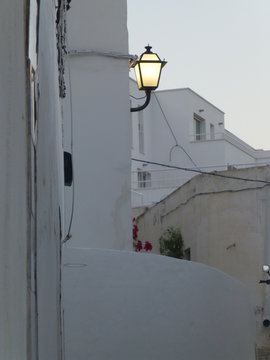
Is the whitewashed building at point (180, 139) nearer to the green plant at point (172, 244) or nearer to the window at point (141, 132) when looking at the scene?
the window at point (141, 132)

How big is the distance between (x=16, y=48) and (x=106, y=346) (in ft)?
23.0

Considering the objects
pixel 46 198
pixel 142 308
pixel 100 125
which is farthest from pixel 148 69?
pixel 46 198

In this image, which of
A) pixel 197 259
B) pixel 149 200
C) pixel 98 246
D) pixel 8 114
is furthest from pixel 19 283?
pixel 149 200

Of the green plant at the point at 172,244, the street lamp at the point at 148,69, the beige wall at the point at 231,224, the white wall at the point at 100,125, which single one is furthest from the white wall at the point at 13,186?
the green plant at the point at 172,244

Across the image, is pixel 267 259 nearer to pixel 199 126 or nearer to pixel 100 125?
pixel 100 125

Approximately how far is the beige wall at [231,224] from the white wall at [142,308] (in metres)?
5.45

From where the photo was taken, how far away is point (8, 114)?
3955 mm

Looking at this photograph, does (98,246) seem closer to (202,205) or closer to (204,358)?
(204,358)

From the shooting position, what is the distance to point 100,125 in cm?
1377

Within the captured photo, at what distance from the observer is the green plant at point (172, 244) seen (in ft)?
62.9

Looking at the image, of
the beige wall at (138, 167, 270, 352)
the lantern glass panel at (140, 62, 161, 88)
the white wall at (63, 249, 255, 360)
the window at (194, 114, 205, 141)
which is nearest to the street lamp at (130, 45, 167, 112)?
the lantern glass panel at (140, 62, 161, 88)

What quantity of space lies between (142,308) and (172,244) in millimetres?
8074

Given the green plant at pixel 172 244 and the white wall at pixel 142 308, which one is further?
the green plant at pixel 172 244

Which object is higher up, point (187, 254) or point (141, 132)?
point (141, 132)
